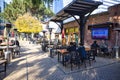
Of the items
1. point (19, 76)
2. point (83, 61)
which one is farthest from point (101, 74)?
point (19, 76)

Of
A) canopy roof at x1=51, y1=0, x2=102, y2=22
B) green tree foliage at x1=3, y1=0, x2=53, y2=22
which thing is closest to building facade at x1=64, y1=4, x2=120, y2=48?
canopy roof at x1=51, y1=0, x2=102, y2=22

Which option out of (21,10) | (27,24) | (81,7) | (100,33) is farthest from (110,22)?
(21,10)

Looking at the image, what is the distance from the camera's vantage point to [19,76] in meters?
8.25

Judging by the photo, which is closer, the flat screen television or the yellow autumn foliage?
the flat screen television

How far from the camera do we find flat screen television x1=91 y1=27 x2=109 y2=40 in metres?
15.4

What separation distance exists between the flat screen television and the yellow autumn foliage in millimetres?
24701

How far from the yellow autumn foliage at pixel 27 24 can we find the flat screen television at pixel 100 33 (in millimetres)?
24701

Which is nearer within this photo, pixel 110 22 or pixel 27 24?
pixel 110 22

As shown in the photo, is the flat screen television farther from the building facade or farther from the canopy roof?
the canopy roof

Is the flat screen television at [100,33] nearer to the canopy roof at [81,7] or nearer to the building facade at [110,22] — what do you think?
the building facade at [110,22]

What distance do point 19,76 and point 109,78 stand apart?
177 inches

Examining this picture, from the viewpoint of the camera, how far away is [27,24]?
4059 cm

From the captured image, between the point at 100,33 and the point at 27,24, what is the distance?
27.4m

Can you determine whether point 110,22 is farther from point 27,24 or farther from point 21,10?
point 21,10
